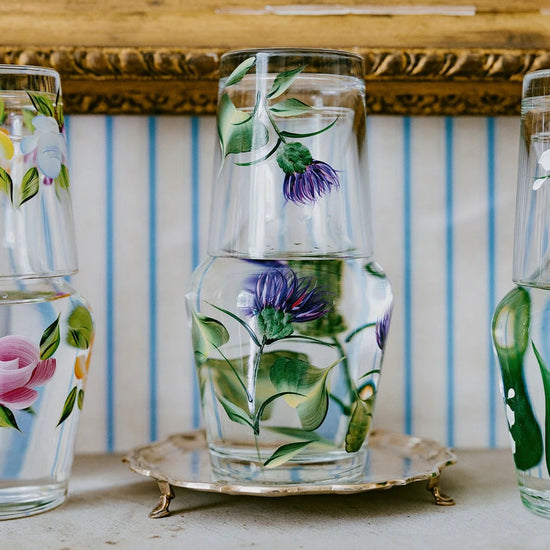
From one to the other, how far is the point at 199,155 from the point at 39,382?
28 centimetres

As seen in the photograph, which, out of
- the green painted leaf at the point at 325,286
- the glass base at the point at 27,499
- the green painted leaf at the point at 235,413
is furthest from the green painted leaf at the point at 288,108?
the glass base at the point at 27,499

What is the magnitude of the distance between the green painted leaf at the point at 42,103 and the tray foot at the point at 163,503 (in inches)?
10.8

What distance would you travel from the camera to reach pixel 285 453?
0.58 metres

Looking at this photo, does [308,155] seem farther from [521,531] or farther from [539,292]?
[521,531]

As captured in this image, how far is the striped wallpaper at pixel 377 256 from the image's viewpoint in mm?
760

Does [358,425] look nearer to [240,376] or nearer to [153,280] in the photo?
[240,376]

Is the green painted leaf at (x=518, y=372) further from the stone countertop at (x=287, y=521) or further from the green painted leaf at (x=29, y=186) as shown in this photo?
the green painted leaf at (x=29, y=186)

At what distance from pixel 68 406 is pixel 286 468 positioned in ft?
0.53

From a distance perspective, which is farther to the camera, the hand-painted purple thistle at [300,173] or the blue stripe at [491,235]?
the blue stripe at [491,235]

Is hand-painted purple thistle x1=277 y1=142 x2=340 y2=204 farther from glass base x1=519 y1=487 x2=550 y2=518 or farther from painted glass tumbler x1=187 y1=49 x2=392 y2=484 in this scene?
glass base x1=519 y1=487 x2=550 y2=518

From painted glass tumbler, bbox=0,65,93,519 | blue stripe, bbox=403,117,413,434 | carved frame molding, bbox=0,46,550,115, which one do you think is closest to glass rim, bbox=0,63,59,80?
painted glass tumbler, bbox=0,65,93,519

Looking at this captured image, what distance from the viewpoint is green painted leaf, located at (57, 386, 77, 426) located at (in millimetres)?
585

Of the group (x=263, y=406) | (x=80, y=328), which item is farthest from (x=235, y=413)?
(x=80, y=328)

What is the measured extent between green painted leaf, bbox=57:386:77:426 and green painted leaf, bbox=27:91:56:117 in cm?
20
